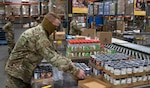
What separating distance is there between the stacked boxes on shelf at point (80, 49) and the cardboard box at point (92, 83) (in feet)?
3.94

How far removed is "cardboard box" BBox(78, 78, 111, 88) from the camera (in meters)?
2.14

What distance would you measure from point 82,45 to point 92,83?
133 centimetres

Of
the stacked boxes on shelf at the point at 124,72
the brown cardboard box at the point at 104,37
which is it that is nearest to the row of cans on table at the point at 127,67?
the stacked boxes on shelf at the point at 124,72

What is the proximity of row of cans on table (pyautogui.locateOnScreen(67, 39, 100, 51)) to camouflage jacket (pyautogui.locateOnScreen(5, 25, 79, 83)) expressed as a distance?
1.05 metres

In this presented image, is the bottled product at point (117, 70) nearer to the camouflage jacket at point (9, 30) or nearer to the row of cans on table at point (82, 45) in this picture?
the row of cans on table at point (82, 45)

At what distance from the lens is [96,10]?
9055 mm

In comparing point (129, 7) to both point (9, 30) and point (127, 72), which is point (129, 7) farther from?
point (127, 72)

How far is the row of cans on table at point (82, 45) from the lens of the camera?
136 inches

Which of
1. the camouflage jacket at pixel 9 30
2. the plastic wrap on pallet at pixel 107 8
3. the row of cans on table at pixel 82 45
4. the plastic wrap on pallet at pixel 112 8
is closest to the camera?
the row of cans on table at pixel 82 45

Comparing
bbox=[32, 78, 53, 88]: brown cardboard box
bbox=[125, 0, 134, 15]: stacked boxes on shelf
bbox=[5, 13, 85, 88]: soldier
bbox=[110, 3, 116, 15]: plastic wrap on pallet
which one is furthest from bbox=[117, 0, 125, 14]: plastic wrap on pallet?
bbox=[32, 78, 53, 88]: brown cardboard box

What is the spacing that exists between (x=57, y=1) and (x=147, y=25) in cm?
539

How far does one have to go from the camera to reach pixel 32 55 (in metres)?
2.43

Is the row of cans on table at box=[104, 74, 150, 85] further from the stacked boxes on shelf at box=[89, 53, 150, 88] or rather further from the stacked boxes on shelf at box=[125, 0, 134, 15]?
the stacked boxes on shelf at box=[125, 0, 134, 15]

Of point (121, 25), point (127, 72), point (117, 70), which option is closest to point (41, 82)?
point (117, 70)
